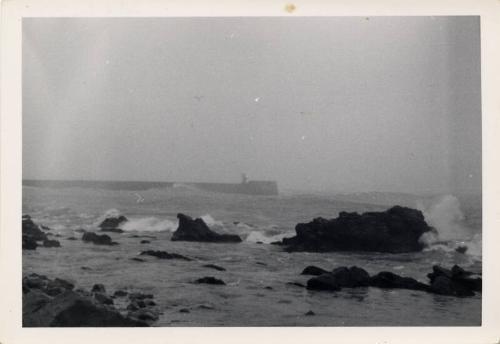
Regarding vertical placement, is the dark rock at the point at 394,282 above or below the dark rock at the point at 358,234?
below

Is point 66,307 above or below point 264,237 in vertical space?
below

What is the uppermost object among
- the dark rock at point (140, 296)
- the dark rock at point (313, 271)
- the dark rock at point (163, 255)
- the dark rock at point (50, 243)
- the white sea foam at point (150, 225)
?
the white sea foam at point (150, 225)

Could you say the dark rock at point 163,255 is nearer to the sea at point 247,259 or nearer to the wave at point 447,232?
the sea at point 247,259

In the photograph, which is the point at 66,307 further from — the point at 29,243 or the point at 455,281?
the point at 455,281

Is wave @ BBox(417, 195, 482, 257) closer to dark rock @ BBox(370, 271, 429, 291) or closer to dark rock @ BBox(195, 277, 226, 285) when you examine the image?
dark rock @ BBox(370, 271, 429, 291)

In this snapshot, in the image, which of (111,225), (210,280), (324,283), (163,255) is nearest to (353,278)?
(324,283)

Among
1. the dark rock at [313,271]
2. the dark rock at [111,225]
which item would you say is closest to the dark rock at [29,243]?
the dark rock at [111,225]

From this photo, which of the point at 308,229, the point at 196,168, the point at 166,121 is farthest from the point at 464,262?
the point at 166,121
